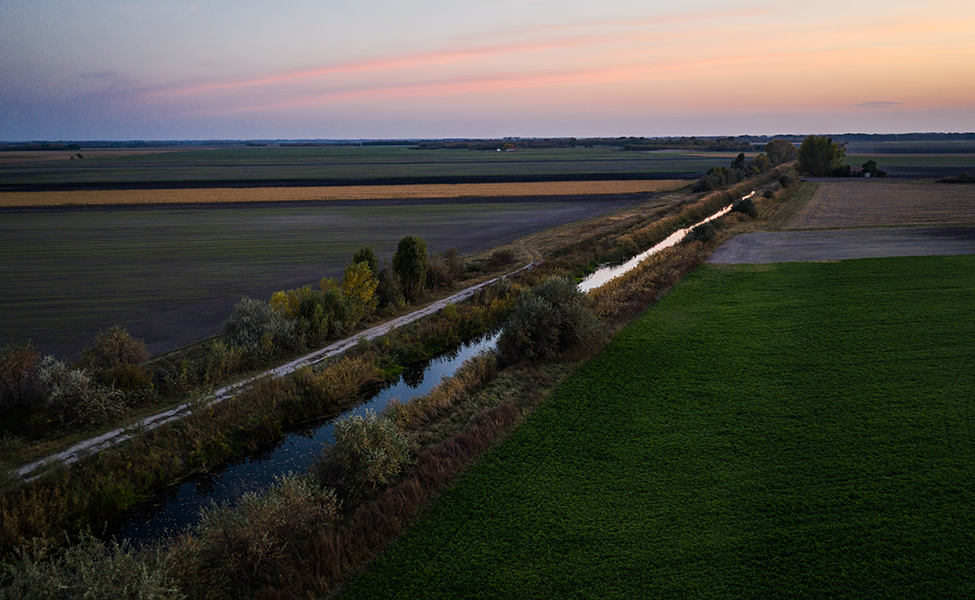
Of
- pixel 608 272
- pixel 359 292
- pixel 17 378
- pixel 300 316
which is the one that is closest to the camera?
pixel 17 378

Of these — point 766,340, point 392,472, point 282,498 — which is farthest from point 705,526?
point 766,340

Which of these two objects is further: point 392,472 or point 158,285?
point 158,285

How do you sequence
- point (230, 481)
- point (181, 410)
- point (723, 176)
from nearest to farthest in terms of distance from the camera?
→ point (230, 481)
point (181, 410)
point (723, 176)

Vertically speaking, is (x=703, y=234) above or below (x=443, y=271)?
above

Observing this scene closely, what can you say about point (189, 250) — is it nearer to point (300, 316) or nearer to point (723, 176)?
point (300, 316)

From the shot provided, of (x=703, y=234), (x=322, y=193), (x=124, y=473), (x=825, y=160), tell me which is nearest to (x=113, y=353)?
(x=124, y=473)

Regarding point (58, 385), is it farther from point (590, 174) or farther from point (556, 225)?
point (590, 174)

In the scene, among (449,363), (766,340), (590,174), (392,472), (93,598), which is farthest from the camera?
(590,174)
